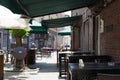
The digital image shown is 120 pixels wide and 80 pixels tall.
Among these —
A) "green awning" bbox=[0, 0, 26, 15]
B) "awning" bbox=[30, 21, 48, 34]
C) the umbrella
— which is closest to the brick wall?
"green awning" bbox=[0, 0, 26, 15]

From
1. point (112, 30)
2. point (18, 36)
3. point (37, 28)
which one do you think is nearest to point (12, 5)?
point (112, 30)

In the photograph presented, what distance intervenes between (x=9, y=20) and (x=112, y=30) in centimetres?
345

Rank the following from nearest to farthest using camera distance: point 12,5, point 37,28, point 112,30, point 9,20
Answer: point 112,30 < point 12,5 < point 9,20 < point 37,28

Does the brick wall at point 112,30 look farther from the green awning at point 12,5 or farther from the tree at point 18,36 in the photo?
the tree at point 18,36

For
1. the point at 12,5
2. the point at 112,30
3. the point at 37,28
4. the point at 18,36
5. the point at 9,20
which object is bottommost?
the point at 112,30

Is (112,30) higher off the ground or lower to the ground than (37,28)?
lower

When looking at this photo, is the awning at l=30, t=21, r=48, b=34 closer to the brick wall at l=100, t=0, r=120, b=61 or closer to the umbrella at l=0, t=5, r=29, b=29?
the umbrella at l=0, t=5, r=29, b=29

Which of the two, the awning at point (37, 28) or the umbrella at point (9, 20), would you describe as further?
the awning at point (37, 28)

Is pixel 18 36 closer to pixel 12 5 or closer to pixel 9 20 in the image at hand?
pixel 9 20

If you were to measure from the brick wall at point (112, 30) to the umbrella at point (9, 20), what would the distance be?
2807 mm

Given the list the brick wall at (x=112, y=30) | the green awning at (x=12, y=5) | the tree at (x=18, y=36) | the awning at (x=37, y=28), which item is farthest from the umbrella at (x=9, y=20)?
the awning at (x=37, y=28)

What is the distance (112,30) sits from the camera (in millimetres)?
9562

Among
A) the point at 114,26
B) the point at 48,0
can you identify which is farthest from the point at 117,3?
the point at 48,0

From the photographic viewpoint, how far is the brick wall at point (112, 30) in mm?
8805
